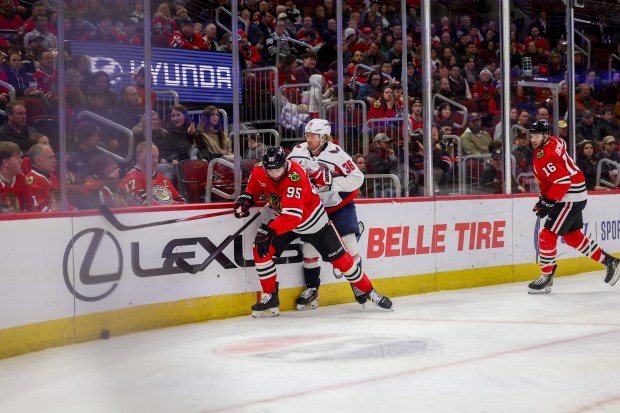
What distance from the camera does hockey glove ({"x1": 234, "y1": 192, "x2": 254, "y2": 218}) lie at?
7734 millimetres

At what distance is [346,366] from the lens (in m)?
5.55

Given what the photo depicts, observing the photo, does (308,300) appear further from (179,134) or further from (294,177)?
(179,134)

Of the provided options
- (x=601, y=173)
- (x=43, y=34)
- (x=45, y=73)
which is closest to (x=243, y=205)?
(x=45, y=73)

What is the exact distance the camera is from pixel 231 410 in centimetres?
441

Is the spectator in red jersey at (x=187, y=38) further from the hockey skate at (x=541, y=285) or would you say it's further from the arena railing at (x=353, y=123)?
the hockey skate at (x=541, y=285)

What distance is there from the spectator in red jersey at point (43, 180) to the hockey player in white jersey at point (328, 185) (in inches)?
81.1

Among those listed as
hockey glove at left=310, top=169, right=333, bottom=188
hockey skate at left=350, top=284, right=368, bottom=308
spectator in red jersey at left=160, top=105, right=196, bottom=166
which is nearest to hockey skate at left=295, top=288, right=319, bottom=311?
hockey skate at left=350, top=284, right=368, bottom=308

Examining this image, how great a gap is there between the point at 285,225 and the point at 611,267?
377 cm

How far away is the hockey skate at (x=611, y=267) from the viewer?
9.75m

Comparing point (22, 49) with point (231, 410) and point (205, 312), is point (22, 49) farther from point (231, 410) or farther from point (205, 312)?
point (231, 410)

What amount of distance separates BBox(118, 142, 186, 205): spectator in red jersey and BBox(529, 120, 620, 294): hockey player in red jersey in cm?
334

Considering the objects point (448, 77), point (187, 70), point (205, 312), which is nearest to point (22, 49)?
point (187, 70)

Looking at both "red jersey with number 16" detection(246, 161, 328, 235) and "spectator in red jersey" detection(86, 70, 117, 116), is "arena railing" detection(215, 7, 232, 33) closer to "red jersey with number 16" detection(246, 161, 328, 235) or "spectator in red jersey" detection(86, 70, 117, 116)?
"spectator in red jersey" detection(86, 70, 117, 116)

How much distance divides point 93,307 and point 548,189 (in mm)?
4457
